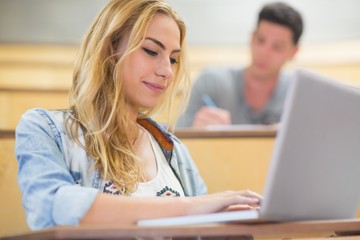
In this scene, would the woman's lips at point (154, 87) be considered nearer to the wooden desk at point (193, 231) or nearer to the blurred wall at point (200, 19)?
the wooden desk at point (193, 231)

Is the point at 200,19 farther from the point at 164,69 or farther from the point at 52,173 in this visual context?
the point at 52,173

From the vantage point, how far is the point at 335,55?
153 inches

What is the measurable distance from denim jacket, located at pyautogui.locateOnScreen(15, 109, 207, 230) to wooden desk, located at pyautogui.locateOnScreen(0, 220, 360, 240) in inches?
3.1

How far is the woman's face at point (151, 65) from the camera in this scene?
1270mm

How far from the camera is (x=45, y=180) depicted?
3.36 feet

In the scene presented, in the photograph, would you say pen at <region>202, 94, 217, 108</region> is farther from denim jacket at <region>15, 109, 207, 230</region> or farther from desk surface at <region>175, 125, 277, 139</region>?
denim jacket at <region>15, 109, 207, 230</region>

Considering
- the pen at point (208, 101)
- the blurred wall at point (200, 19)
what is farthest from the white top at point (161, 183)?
the blurred wall at point (200, 19)

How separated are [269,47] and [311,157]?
1569 millimetres

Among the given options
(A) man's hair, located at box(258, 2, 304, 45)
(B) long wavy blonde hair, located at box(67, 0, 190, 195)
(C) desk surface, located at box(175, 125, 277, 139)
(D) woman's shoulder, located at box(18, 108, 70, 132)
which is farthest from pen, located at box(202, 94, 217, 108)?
(D) woman's shoulder, located at box(18, 108, 70, 132)

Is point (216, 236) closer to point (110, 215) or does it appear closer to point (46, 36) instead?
point (110, 215)

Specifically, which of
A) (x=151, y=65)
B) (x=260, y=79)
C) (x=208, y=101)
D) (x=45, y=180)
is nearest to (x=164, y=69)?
(x=151, y=65)

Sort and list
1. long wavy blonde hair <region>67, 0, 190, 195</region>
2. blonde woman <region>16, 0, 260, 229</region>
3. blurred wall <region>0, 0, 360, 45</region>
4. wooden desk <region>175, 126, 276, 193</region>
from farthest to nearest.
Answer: blurred wall <region>0, 0, 360, 45</region>, wooden desk <region>175, 126, 276, 193</region>, long wavy blonde hair <region>67, 0, 190, 195</region>, blonde woman <region>16, 0, 260, 229</region>

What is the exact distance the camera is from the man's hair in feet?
8.07

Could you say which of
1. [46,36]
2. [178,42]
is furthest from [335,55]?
[178,42]
